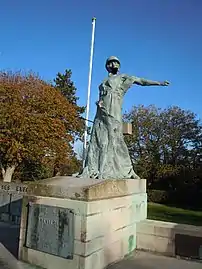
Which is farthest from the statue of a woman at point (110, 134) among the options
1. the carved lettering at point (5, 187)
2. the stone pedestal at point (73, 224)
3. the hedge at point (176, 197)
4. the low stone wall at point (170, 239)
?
the hedge at point (176, 197)

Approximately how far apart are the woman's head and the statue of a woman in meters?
0.15

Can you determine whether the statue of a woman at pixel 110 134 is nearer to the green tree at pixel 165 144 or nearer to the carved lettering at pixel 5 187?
the carved lettering at pixel 5 187

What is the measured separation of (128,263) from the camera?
5352 millimetres

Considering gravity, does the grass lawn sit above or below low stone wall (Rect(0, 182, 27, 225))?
below

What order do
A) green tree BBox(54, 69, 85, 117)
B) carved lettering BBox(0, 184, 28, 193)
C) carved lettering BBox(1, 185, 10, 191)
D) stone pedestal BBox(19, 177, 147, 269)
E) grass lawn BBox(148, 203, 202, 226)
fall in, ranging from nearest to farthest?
stone pedestal BBox(19, 177, 147, 269) < carved lettering BBox(0, 184, 28, 193) < carved lettering BBox(1, 185, 10, 191) < grass lawn BBox(148, 203, 202, 226) < green tree BBox(54, 69, 85, 117)

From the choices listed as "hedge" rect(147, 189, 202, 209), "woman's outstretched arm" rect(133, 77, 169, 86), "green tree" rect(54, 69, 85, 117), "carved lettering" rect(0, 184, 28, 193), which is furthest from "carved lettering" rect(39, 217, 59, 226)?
"green tree" rect(54, 69, 85, 117)

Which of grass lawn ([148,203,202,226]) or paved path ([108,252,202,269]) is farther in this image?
grass lawn ([148,203,202,226])

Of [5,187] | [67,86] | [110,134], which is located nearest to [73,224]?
[110,134]

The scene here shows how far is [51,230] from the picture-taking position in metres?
4.87

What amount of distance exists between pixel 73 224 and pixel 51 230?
0.49 m

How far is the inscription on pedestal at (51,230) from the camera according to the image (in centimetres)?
466

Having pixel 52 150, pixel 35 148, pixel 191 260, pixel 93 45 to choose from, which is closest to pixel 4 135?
pixel 35 148

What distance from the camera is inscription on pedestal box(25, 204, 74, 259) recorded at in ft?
15.3

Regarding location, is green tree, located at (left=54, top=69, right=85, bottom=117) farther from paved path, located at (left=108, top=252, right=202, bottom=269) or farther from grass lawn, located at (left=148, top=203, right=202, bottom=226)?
paved path, located at (left=108, top=252, right=202, bottom=269)
